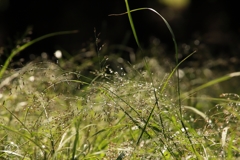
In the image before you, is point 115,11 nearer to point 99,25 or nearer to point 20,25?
point 99,25

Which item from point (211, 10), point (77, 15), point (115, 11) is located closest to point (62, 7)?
point (77, 15)

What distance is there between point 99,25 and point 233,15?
226 centimetres

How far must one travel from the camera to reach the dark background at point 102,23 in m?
8.24

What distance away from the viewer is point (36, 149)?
199cm

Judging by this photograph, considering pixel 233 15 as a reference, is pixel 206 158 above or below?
below

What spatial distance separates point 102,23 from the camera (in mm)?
8172

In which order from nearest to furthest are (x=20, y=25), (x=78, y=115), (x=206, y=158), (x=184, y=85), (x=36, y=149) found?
1. (x=206, y=158)
2. (x=78, y=115)
3. (x=36, y=149)
4. (x=184, y=85)
5. (x=20, y=25)

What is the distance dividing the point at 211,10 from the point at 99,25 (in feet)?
7.11

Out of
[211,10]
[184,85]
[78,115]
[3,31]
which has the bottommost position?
[78,115]

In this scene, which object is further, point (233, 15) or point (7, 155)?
point (233, 15)

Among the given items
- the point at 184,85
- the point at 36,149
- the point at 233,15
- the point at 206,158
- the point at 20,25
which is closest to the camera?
the point at 206,158

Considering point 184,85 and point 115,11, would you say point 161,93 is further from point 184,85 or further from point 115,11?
point 115,11

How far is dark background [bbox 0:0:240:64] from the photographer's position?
824 cm

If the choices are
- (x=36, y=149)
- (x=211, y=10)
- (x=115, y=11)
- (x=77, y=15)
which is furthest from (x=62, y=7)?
(x=36, y=149)
